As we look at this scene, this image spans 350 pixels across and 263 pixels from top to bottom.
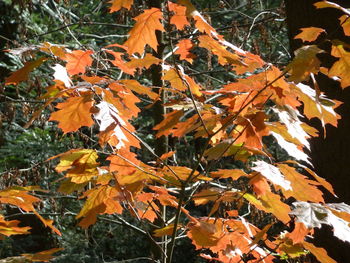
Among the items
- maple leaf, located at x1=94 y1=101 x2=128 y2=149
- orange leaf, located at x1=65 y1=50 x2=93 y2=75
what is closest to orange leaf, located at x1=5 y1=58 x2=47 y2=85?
orange leaf, located at x1=65 y1=50 x2=93 y2=75

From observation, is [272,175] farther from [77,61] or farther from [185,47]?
[77,61]

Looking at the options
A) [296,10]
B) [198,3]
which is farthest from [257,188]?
[198,3]

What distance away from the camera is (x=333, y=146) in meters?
2.31

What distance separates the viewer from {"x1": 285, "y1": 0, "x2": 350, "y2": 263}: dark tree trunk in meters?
2.28

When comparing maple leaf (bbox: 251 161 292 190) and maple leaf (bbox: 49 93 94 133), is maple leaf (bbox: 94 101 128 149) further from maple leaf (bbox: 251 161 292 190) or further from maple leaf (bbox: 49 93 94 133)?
maple leaf (bbox: 251 161 292 190)

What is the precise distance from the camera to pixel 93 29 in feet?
21.9

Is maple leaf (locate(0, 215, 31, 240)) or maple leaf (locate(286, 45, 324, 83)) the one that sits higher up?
maple leaf (locate(286, 45, 324, 83))

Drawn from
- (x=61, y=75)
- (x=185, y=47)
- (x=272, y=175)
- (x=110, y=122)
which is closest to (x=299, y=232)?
(x=272, y=175)

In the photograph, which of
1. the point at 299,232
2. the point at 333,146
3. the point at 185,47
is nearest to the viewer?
the point at 299,232

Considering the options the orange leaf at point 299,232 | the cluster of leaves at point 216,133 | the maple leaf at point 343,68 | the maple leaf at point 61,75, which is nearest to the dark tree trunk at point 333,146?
the cluster of leaves at point 216,133

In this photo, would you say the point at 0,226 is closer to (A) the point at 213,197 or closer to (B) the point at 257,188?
(A) the point at 213,197

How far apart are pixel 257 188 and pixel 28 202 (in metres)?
0.84

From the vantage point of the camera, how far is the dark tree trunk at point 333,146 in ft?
7.48

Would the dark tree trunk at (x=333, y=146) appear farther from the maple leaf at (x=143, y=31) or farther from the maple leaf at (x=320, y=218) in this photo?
the maple leaf at (x=143, y=31)
